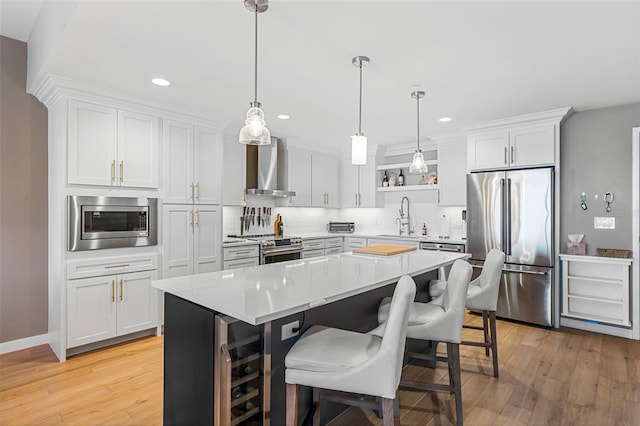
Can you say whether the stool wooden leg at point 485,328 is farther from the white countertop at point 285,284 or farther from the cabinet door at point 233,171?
the cabinet door at point 233,171

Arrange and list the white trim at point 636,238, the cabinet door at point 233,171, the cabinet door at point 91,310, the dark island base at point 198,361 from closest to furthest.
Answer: the dark island base at point 198,361 → the cabinet door at point 91,310 → the white trim at point 636,238 → the cabinet door at point 233,171

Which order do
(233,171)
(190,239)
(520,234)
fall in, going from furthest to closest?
(233,171), (520,234), (190,239)

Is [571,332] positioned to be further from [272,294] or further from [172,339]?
[172,339]

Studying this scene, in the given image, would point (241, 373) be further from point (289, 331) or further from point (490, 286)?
point (490, 286)

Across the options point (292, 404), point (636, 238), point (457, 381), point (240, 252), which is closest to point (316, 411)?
point (292, 404)

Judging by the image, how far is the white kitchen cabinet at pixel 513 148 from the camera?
391 cm

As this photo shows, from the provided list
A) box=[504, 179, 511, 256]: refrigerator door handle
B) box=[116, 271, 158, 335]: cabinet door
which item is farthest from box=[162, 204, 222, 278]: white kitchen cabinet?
box=[504, 179, 511, 256]: refrigerator door handle

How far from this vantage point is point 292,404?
1.54m

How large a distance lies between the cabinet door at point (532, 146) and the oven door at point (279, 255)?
3.06 meters

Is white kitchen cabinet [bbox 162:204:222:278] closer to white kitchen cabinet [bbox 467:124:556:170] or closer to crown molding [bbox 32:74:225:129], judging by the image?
crown molding [bbox 32:74:225:129]

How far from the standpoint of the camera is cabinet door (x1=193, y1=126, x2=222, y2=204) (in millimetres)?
3967

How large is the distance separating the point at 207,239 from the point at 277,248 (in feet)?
3.36

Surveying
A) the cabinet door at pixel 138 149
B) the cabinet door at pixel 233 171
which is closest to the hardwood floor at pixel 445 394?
the cabinet door at pixel 138 149

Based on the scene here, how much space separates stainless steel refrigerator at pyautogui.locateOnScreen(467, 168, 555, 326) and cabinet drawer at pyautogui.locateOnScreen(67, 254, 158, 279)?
3772 millimetres
